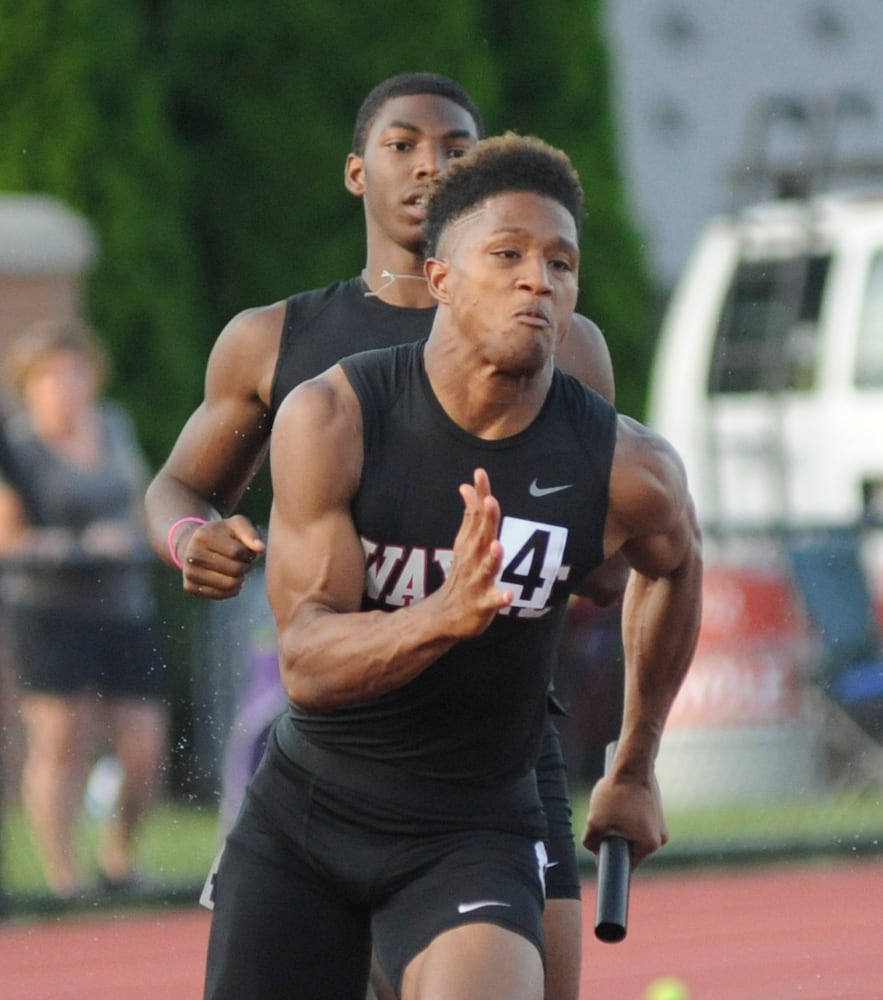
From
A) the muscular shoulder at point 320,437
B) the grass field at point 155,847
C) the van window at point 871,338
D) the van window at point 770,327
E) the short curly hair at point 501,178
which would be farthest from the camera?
the van window at point 770,327

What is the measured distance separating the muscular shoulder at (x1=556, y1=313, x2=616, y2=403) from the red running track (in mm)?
3963

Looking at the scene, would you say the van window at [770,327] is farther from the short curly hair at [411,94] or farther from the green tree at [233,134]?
the short curly hair at [411,94]

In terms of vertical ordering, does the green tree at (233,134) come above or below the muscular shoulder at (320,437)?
above

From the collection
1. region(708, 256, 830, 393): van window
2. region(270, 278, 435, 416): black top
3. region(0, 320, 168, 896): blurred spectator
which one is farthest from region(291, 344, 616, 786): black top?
region(708, 256, 830, 393): van window

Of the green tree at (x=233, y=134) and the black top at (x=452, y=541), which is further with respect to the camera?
the green tree at (x=233, y=134)

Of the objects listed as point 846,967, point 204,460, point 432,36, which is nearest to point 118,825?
point 846,967

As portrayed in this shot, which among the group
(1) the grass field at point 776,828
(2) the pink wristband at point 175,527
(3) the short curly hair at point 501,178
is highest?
(3) the short curly hair at point 501,178

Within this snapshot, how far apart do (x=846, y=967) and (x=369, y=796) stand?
525 centimetres

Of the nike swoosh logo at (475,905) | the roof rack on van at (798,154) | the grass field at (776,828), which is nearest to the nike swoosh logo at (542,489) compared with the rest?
the nike swoosh logo at (475,905)

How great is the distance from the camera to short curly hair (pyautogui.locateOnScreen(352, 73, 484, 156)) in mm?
5328

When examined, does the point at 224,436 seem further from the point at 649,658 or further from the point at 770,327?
the point at 770,327

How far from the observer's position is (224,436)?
5.40 metres

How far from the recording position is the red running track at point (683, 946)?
29.8 feet

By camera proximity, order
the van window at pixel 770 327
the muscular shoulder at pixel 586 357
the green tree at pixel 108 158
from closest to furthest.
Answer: the muscular shoulder at pixel 586 357, the green tree at pixel 108 158, the van window at pixel 770 327
